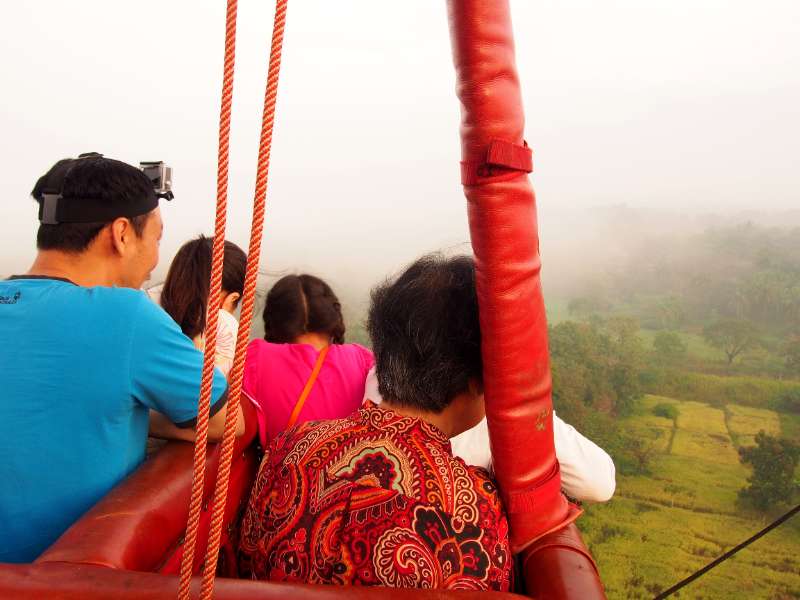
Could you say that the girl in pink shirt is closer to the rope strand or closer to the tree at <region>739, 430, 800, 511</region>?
the rope strand

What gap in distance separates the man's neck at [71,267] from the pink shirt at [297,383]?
1.46 feet

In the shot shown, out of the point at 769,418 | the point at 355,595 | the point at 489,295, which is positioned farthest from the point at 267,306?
the point at 769,418

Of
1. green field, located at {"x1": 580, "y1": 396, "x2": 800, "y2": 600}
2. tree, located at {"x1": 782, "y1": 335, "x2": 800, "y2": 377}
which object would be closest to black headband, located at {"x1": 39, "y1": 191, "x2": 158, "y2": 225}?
green field, located at {"x1": 580, "y1": 396, "x2": 800, "y2": 600}

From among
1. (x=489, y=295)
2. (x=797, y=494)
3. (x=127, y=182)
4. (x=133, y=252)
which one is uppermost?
(x=127, y=182)

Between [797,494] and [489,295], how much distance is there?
5.73 meters

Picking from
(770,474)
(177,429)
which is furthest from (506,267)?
(770,474)

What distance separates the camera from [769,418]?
6359mm

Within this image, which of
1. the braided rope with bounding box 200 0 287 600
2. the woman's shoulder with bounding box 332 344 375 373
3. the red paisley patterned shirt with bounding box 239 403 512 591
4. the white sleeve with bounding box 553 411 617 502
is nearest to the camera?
the braided rope with bounding box 200 0 287 600

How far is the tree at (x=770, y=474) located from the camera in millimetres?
5102

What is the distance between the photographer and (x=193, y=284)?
1.83m

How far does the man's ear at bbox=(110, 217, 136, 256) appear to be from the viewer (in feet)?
3.81

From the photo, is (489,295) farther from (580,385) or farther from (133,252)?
(580,385)

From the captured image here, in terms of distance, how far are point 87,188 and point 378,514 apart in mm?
852

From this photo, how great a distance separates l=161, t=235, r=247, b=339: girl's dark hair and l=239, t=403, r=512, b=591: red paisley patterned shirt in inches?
39.4
